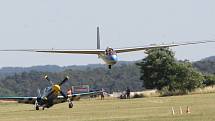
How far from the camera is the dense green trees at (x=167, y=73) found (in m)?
104

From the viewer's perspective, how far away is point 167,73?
109562mm

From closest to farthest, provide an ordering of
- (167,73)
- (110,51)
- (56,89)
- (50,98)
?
1. (50,98)
2. (56,89)
3. (110,51)
4. (167,73)

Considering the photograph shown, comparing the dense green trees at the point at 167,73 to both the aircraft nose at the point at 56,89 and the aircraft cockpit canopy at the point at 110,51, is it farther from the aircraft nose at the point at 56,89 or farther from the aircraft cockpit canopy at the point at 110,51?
the aircraft nose at the point at 56,89

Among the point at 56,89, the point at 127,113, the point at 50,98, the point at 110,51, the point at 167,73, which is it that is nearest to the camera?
the point at 127,113

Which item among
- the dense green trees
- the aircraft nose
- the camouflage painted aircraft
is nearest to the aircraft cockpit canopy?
the camouflage painted aircraft

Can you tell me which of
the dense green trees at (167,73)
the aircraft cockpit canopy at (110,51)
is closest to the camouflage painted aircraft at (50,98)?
the aircraft cockpit canopy at (110,51)

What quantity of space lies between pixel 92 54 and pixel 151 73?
39.6 metres

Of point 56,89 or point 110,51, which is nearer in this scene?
point 56,89

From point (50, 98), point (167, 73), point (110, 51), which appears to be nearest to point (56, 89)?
point (50, 98)

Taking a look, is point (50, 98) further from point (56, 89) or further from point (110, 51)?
point (110, 51)

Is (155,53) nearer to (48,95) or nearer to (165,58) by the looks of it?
(165,58)

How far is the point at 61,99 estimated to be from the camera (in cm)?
6694

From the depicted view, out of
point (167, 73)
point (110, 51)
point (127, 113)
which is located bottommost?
point (127, 113)

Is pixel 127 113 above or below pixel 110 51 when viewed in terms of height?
below
